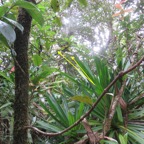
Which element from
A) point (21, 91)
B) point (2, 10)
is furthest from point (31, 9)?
point (21, 91)

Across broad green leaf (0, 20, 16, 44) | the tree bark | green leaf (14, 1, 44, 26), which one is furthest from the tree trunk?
broad green leaf (0, 20, 16, 44)

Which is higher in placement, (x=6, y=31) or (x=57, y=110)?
(x=6, y=31)

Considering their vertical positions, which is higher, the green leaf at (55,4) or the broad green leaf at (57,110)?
the green leaf at (55,4)

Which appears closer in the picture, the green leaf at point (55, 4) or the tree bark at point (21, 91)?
the tree bark at point (21, 91)

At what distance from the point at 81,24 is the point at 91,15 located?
60 cm

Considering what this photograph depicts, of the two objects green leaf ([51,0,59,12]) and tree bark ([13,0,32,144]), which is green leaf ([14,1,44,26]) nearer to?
tree bark ([13,0,32,144])

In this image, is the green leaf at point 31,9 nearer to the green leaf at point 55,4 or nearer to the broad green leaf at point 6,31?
the broad green leaf at point 6,31

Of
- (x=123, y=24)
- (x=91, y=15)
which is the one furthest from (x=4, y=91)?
(x=91, y=15)

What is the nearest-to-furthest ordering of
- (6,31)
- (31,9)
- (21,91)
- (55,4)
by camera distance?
1. (6,31)
2. (31,9)
3. (21,91)
4. (55,4)

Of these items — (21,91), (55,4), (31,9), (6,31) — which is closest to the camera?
(6,31)

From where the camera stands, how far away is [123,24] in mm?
1959

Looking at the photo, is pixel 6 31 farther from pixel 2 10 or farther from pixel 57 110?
pixel 57 110

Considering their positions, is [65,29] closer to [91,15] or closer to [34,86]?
[91,15]

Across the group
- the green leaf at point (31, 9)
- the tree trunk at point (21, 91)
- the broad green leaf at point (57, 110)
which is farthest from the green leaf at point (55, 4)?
the broad green leaf at point (57, 110)
